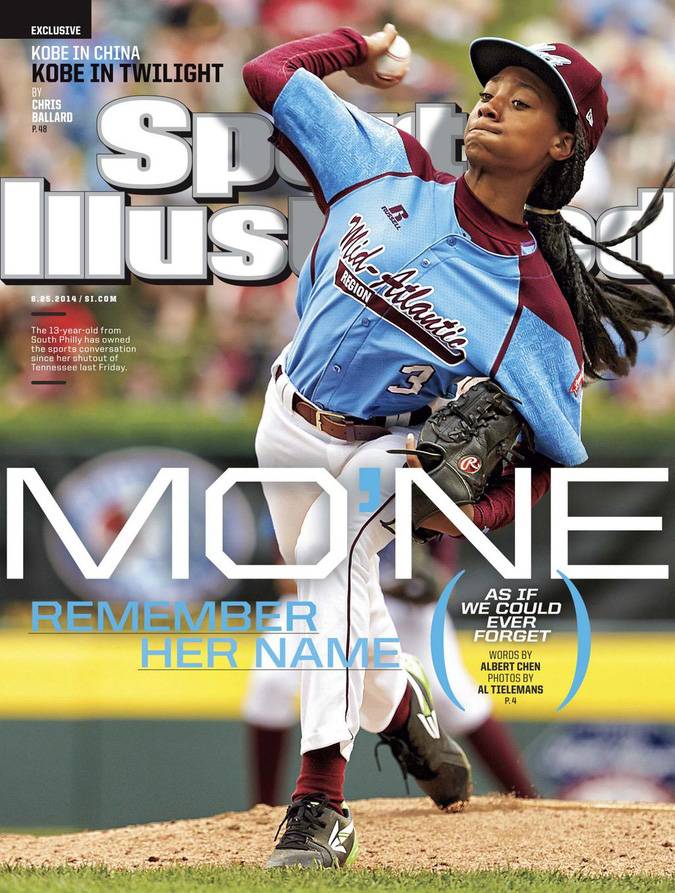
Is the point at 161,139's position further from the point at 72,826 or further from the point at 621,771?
the point at 621,771

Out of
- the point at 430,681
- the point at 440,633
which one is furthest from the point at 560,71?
the point at 430,681

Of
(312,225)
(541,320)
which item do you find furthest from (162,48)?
(541,320)

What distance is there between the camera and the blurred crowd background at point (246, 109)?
2.80m

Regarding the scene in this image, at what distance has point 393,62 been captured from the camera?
244cm

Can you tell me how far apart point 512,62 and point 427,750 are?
1.33 meters

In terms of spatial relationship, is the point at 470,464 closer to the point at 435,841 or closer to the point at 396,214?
the point at 396,214

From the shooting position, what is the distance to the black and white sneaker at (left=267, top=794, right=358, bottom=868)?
2.04 meters

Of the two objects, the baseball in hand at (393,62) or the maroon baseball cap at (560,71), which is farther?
the baseball in hand at (393,62)

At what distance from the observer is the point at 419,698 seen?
2.48m

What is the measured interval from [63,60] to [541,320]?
1.29 meters

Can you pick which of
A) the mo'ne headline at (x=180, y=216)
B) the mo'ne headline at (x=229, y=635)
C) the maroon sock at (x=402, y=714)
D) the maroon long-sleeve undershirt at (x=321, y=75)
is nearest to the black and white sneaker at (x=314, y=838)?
the mo'ne headline at (x=229, y=635)

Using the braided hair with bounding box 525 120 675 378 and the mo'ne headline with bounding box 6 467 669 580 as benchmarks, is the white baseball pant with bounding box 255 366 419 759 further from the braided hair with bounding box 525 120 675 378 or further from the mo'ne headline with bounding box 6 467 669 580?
the braided hair with bounding box 525 120 675 378

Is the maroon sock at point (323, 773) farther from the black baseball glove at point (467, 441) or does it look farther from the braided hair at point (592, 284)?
the braided hair at point (592, 284)

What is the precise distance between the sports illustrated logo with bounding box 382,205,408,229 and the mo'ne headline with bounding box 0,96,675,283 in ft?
1.85
